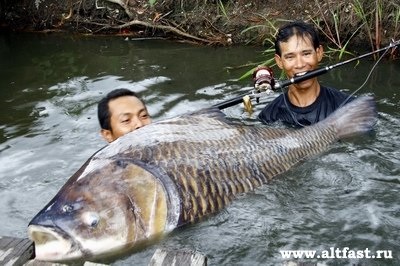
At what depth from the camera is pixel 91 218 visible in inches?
110

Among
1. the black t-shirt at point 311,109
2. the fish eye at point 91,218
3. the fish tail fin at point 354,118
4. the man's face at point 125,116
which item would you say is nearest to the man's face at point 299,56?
the black t-shirt at point 311,109

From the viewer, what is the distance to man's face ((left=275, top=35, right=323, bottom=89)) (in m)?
4.76

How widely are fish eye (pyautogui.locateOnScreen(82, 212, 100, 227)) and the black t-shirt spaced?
2571 millimetres

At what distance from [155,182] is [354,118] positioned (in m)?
2.16

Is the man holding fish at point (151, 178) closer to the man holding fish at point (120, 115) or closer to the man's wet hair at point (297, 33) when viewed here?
the man holding fish at point (120, 115)

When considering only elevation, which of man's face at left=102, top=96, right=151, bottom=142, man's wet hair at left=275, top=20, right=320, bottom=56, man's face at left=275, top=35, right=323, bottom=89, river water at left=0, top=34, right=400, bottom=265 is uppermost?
man's wet hair at left=275, top=20, right=320, bottom=56

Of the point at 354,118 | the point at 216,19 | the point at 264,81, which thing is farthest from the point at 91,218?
the point at 216,19

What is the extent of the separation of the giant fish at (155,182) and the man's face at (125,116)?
0.53 meters

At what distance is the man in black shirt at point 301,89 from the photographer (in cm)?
478

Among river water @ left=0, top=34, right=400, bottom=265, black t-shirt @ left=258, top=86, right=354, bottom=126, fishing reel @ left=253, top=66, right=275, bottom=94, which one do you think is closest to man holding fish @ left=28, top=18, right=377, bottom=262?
river water @ left=0, top=34, right=400, bottom=265

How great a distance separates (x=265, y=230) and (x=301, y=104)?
1928mm

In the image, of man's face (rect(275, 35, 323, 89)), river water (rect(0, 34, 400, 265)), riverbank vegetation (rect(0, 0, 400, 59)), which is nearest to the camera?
river water (rect(0, 34, 400, 265))

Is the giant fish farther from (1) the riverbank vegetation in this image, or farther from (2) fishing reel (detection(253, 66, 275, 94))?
(1) the riverbank vegetation

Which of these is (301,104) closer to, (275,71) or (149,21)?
(275,71)
